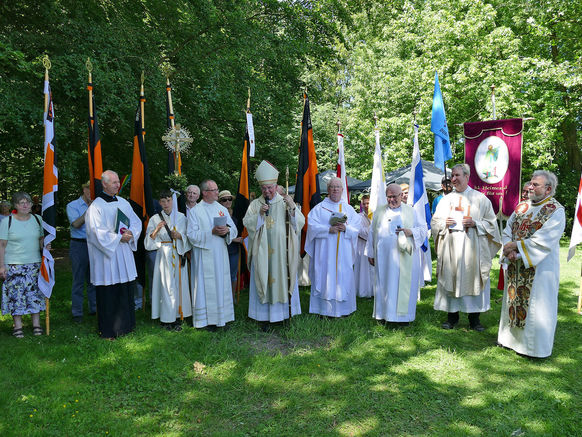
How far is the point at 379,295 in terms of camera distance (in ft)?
20.5

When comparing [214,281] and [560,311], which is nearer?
[214,281]

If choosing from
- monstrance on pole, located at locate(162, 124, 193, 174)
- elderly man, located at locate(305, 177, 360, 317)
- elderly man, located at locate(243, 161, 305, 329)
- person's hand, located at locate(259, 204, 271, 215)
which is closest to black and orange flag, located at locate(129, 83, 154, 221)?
monstrance on pole, located at locate(162, 124, 193, 174)

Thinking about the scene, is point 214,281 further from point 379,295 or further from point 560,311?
point 560,311

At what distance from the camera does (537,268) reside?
493 cm

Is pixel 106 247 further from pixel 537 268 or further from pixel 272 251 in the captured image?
pixel 537 268

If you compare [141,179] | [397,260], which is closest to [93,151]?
[141,179]

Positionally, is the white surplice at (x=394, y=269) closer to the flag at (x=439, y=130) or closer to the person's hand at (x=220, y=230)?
the flag at (x=439, y=130)

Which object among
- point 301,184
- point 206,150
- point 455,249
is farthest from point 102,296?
point 206,150

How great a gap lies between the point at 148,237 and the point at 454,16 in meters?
16.5

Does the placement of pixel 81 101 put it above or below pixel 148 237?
above

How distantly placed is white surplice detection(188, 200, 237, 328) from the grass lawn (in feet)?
0.85

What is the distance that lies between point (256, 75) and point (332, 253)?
257 inches

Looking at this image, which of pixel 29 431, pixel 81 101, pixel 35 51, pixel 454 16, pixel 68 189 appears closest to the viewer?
pixel 29 431

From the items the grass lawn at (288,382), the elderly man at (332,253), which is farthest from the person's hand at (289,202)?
the grass lawn at (288,382)
